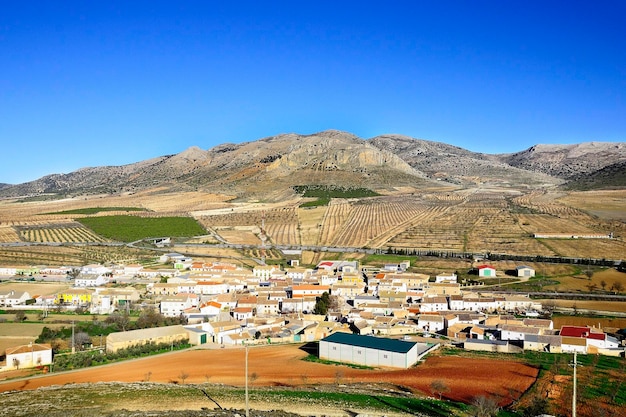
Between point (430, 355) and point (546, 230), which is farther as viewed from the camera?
point (546, 230)

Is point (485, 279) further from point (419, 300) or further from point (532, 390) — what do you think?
point (532, 390)

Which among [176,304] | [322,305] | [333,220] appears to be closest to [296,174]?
[333,220]

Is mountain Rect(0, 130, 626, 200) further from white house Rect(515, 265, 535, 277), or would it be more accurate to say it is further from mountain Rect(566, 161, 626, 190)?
white house Rect(515, 265, 535, 277)

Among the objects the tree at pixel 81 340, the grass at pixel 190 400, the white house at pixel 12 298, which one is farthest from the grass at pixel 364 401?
the white house at pixel 12 298

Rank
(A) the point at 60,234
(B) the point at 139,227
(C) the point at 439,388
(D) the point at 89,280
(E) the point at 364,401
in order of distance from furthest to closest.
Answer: (B) the point at 139,227 → (A) the point at 60,234 → (D) the point at 89,280 → (C) the point at 439,388 → (E) the point at 364,401

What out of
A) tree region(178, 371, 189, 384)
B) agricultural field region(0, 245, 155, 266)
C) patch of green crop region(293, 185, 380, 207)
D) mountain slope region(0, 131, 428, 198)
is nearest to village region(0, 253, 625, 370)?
agricultural field region(0, 245, 155, 266)

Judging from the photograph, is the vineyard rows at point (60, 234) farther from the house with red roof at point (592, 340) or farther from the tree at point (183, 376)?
the house with red roof at point (592, 340)

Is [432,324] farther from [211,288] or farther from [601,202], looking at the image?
[601,202]

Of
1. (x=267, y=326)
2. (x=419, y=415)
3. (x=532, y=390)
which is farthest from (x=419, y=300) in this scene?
(x=419, y=415)
